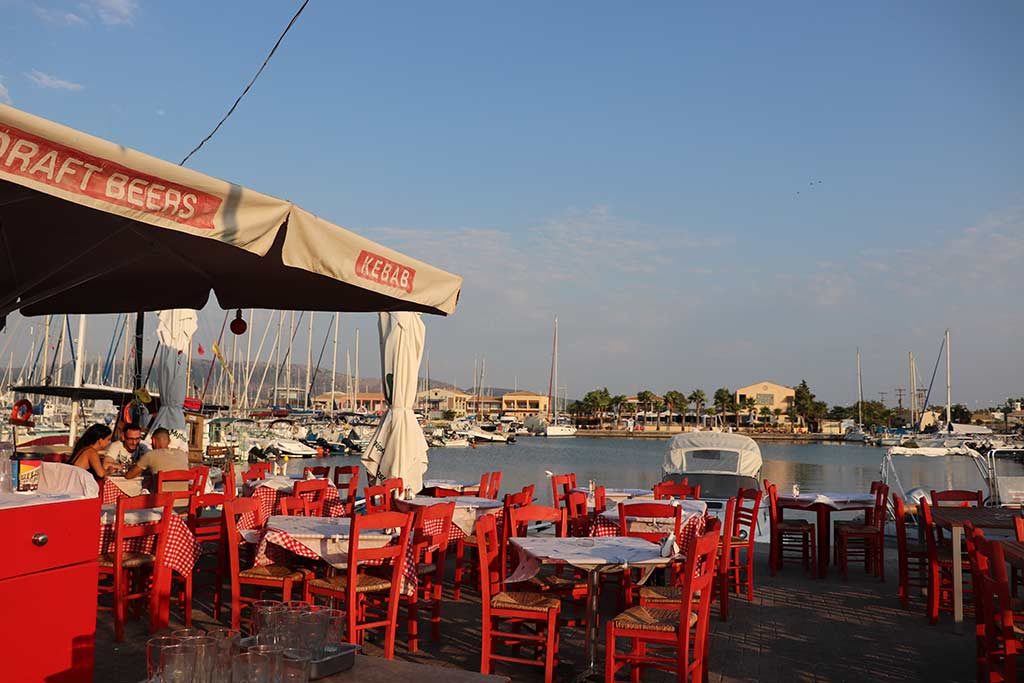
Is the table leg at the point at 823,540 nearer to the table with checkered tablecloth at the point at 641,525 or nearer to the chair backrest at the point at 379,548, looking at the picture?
the table with checkered tablecloth at the point at 641,525

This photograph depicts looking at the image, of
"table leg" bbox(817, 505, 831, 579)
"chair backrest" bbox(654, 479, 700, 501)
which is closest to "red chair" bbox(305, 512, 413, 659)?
"chair backrest" bbox(654, 479, 700, 501)

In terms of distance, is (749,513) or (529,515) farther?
(749,513)

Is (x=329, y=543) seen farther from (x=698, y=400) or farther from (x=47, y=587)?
(x=698, y=400)

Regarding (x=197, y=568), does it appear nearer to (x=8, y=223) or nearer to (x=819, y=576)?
(x=8, y=223)

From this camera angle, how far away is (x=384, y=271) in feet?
16.4

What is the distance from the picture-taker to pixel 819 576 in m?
9.45

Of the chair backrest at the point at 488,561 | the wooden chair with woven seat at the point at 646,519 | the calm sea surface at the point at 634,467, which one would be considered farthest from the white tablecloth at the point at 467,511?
the calm sea surface at the point at 634,467

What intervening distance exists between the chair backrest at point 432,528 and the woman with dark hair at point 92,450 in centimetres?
326

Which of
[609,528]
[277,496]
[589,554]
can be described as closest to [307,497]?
[277,496]

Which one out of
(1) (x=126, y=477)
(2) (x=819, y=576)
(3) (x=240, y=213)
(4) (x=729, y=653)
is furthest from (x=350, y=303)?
(2) (x=819, y=576)

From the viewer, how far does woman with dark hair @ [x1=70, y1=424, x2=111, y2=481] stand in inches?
310

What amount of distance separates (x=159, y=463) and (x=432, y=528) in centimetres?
330

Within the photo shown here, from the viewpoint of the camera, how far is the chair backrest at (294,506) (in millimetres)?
6777

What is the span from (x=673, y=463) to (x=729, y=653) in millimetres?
9837
